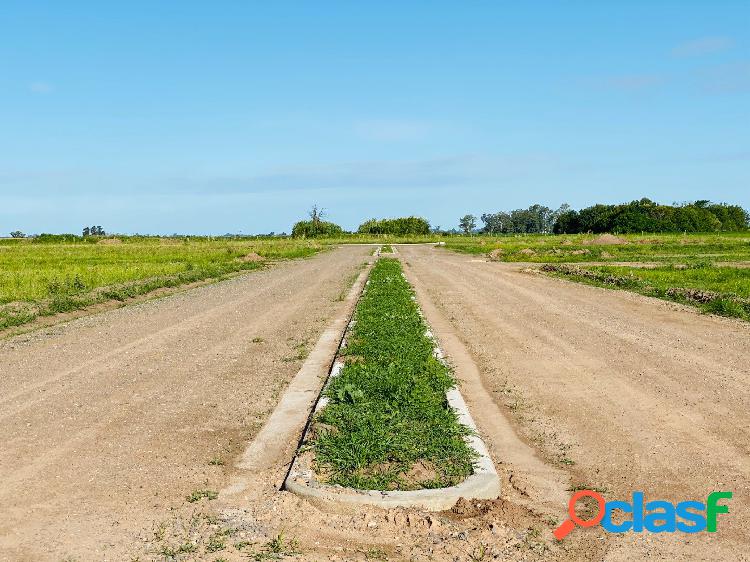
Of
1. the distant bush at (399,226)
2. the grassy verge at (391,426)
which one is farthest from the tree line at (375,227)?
the grassy verge at (391,426)

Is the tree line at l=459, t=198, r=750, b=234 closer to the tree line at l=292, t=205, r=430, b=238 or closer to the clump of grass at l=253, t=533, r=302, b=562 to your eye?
the tree line at l=292, t=205, r=430, b=238

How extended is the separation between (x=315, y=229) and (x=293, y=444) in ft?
424

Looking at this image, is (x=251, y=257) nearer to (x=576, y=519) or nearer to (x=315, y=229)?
(x=576, y=519)

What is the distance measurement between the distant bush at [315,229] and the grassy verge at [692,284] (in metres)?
102

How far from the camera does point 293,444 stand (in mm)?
6469

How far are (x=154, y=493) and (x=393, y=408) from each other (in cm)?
256

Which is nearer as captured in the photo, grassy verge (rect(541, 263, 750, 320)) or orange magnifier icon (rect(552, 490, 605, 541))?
orange magnifier icon (rect(552, 490, 605, 541))

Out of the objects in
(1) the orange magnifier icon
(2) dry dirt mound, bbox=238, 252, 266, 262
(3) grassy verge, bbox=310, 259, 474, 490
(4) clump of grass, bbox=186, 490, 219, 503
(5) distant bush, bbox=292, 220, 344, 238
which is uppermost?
(5) distant bush, bbox=292, 220, 344, 238

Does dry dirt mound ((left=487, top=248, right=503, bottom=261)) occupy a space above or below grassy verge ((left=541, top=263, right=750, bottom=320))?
above

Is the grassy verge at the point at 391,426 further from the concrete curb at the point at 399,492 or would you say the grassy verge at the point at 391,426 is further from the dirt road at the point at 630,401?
the dirt road at the point at 630,401

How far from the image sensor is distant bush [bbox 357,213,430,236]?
5487 inches

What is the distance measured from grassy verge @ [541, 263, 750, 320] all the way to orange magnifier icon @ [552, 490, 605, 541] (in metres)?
11.5

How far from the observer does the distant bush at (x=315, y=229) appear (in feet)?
440

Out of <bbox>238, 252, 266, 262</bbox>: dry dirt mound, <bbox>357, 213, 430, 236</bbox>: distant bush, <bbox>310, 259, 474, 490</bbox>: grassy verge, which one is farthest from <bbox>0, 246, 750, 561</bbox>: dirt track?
<bbox>357, 213, 430, 236</bbox>: distant bush
